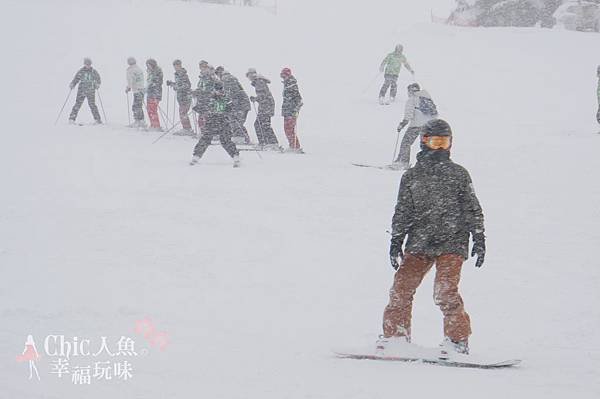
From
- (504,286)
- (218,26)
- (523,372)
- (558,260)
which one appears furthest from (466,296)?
(218,26)

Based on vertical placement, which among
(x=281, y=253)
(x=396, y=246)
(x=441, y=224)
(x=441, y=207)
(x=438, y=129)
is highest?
(x=438, y=129)

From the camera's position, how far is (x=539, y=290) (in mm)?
6492

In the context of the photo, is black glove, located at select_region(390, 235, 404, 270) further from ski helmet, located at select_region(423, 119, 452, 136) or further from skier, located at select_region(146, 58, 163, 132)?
skier, located at select_region(146, 58, 163, 132)

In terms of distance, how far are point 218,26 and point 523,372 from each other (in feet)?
88.1

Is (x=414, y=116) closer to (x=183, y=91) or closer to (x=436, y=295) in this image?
(x=183, y=91)

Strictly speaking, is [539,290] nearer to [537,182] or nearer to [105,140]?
[537,182]

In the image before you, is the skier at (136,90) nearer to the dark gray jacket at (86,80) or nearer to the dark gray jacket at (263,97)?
the dark gray jacket at (86,80)

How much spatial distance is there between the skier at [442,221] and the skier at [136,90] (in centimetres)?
1229

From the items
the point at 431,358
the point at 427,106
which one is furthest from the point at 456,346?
the point at 427,106

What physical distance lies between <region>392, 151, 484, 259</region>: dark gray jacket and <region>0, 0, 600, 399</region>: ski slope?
2.57ft

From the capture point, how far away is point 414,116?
38.5ft

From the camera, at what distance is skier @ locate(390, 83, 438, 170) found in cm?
1127

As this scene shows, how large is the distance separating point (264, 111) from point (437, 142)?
9.87 m

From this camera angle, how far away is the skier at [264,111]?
45.9 ft
